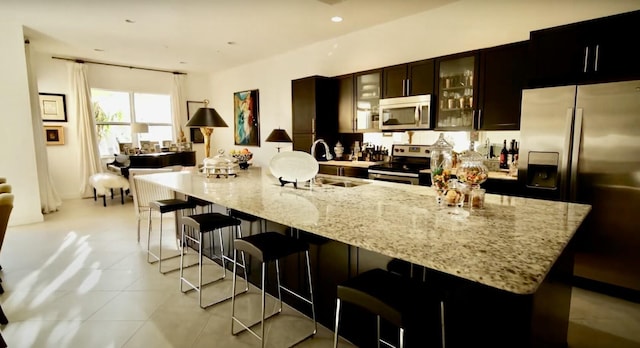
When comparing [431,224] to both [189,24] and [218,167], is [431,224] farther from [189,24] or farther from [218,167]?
[189,24]

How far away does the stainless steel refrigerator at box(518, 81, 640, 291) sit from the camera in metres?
2.55

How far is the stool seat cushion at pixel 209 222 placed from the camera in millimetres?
2549

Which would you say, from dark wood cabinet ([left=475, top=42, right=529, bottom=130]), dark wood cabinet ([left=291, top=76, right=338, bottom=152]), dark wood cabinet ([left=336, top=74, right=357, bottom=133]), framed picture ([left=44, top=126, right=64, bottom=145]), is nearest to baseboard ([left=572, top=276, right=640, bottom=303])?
dark wood cabinet ([left=475, top=42, right=529, bottom=130])

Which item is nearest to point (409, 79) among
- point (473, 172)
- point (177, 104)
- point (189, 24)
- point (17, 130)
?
point (473, 172)

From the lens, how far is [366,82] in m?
4.80

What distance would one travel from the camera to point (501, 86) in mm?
3451

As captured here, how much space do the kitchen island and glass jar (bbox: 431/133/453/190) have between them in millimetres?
137

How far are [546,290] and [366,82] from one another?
3.84m

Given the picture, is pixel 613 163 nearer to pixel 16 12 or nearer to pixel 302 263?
pixel 302 263

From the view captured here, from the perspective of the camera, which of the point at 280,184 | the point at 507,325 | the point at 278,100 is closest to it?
the point at 507,325

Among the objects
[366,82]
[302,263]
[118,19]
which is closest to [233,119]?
[118,19]

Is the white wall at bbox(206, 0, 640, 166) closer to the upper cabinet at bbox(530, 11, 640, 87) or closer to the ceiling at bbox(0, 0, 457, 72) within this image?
the ceiling at bbox(0, 0, 457, 72)

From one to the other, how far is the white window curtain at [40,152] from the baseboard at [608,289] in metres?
7.42

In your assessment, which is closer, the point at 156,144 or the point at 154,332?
the point at 154,332
